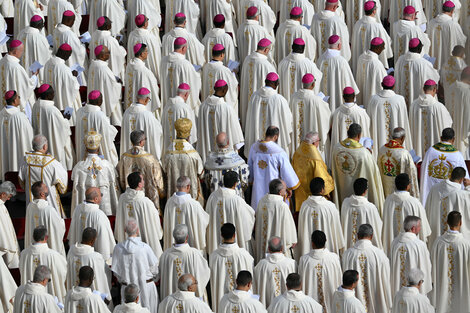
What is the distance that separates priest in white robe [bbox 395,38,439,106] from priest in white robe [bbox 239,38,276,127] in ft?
6.21

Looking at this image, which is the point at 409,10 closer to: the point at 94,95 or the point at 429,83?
the point at 429,83

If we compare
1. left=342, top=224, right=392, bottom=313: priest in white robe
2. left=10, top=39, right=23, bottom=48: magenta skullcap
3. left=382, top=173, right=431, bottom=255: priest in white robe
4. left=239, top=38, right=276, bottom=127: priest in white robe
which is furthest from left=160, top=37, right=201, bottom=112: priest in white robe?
left=342, top=224, right=392, bottom=313: priest in white robe

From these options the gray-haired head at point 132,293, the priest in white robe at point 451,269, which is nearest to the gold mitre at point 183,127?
the gray-haired head at point 132,293

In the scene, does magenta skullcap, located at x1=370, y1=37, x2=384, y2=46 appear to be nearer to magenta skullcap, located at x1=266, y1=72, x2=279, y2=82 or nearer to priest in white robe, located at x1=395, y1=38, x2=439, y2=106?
priest in white robe, located at x1=395, y1=38, x2=439, y2=106

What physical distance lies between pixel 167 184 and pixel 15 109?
103 inches

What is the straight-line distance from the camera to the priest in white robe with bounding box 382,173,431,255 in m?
17.8

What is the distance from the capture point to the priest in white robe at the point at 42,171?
60.7ft

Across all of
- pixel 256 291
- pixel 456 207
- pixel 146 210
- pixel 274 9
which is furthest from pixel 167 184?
pixel 274 9

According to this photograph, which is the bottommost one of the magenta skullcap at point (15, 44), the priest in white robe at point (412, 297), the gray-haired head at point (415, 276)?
the priest in white robe at point (412, 297)

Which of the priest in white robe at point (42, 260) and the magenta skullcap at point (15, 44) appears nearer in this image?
the priest in white robe at point (42, 260)

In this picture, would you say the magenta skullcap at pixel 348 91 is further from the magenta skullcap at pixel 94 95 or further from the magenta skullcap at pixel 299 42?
the magenta skullcap at pixel 94 95

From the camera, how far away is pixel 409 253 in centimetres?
1717

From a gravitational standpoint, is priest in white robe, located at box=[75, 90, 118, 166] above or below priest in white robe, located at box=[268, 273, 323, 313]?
above

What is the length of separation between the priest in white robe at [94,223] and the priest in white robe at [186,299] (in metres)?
1.90
